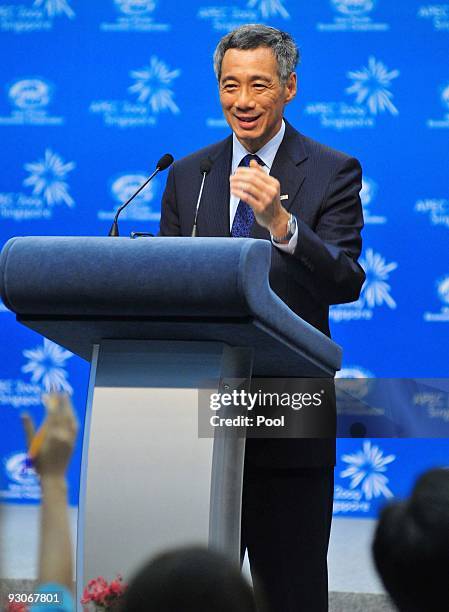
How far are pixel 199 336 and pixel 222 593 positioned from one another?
2.89 feet

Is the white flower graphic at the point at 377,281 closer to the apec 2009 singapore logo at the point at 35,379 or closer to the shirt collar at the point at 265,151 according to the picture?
the apec 2009 singapore logo at the point at 35,379

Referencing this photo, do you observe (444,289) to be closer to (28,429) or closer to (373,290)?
(373,290)

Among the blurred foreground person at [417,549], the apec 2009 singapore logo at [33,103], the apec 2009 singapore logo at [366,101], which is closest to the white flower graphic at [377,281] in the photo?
the apec 2009 singapore logo at [366,101]

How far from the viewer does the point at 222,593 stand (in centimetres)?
99

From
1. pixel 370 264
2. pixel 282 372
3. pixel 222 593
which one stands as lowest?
pixel 222 593

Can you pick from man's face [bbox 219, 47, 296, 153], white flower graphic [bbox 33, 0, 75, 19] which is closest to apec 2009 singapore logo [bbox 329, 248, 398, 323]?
white flower graphic [bbox 33, 0, 75, 19]

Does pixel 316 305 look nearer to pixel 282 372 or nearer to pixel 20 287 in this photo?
pixel 282 372

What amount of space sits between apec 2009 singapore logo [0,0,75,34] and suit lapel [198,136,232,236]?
302 cm

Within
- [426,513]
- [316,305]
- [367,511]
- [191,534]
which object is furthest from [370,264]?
[426,513]

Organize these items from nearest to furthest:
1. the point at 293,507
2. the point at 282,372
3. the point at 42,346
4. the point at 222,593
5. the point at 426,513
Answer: the point at 222,593 < the point at 426,513 < the point at 282,372 < the point at 293,507 < the point at 42,346

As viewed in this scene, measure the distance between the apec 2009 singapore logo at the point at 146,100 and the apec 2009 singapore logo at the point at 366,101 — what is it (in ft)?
2.41

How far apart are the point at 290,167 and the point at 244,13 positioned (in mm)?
2829

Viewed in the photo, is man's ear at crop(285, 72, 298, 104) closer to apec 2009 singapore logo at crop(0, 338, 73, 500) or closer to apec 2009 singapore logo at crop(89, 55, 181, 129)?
apec 2009 singapore logo at crop(89, 55, 181, 129)

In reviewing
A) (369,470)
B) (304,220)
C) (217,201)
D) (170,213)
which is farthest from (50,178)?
(304,220)
